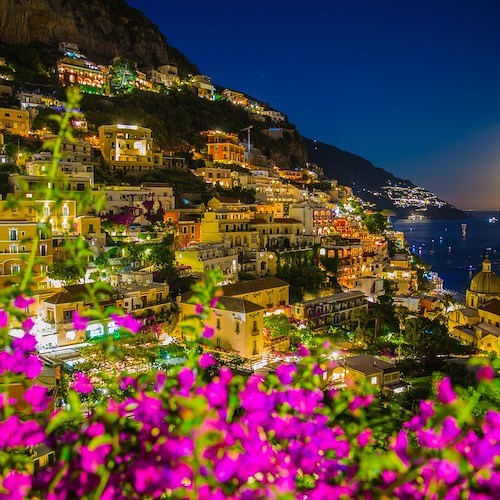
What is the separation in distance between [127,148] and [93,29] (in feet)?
127

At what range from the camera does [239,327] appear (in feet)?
74.8

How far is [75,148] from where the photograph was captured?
37656 millimetres

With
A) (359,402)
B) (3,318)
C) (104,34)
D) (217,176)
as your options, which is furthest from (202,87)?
(3,318)

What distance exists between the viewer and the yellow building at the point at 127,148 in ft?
135

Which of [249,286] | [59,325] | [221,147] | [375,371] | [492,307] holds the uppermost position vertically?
[221,147]

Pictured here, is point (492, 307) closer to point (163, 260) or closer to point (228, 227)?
point (228, 227)

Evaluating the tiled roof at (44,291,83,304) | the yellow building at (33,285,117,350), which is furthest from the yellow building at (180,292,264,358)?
the tiled roof at (44,291,83,304)

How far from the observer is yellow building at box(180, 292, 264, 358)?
894 inches

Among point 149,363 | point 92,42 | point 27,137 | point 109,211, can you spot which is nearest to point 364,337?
point 149,363

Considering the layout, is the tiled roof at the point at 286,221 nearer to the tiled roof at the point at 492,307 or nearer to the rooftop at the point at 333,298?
the rooftop at the point at 333,298

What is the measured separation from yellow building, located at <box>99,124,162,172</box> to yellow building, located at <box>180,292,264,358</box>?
2163 cm

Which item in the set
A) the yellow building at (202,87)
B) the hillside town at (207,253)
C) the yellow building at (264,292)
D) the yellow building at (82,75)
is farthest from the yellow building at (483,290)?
the yellow building at (202,87)

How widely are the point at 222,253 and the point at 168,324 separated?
8.09 m

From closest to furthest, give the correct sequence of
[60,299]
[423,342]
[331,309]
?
1. [60,299]
2. [423,342]
3. [331,309]
